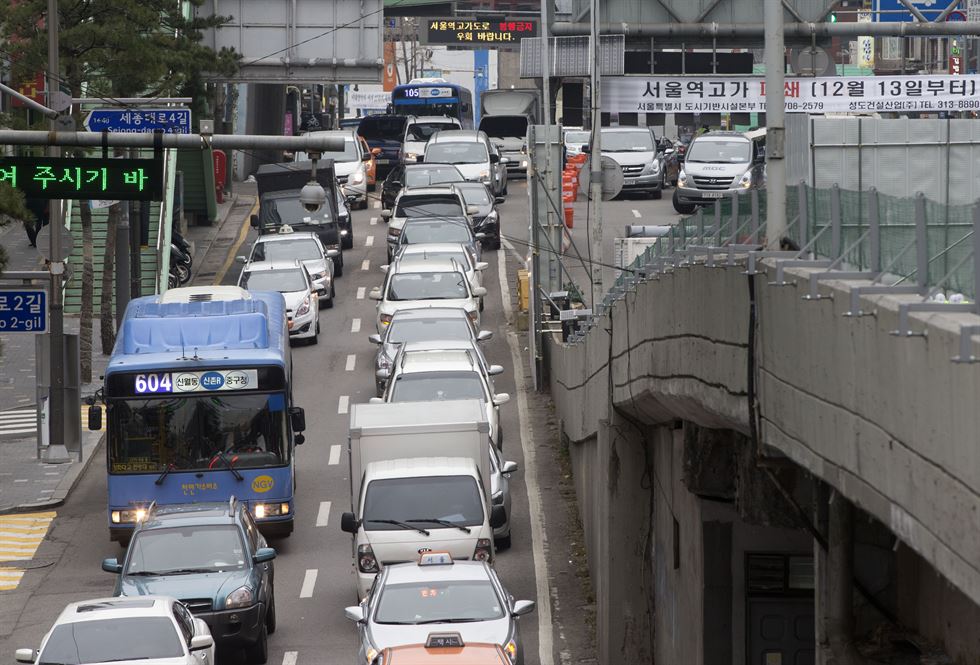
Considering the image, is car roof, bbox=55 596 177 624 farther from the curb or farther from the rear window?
the rear window

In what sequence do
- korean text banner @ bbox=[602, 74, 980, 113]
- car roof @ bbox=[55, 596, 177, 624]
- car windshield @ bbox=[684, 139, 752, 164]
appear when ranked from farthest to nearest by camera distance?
1. car windshield @ bbox=[684, 139, 752, 164]
2. korean text banner @ bbox=[602, 74, 980, 113]
3. car roof @ bbox=[55, 596, 177, 624]

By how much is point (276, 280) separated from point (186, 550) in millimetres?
16282

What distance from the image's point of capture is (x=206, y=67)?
143 ft

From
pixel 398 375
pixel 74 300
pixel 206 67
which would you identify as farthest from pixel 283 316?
pixel 206 67

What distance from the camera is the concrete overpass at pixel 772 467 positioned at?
28.4 feet

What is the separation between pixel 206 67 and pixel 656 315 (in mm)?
28701

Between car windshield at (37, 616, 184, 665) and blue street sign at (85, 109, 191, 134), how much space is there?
493 inches

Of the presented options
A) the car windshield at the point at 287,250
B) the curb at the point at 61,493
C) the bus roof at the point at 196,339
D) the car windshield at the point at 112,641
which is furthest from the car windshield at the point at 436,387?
the car windshield at the point at 287,250

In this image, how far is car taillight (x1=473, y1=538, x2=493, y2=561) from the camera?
824 inches

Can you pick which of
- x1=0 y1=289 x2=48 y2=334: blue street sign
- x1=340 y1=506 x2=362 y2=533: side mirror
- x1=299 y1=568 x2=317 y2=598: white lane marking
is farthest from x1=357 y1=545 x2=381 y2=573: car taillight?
x1=0 y1=289 x2=48 y2=334: blue street sign

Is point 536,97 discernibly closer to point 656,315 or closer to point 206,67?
point 206,67

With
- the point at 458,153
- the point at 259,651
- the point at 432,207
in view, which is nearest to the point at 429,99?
the point at 458,153

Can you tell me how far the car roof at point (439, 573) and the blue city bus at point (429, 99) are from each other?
51.3 meters

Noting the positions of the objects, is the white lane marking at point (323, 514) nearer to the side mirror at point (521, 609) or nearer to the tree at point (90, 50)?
the side mirror at point (521, 609)
